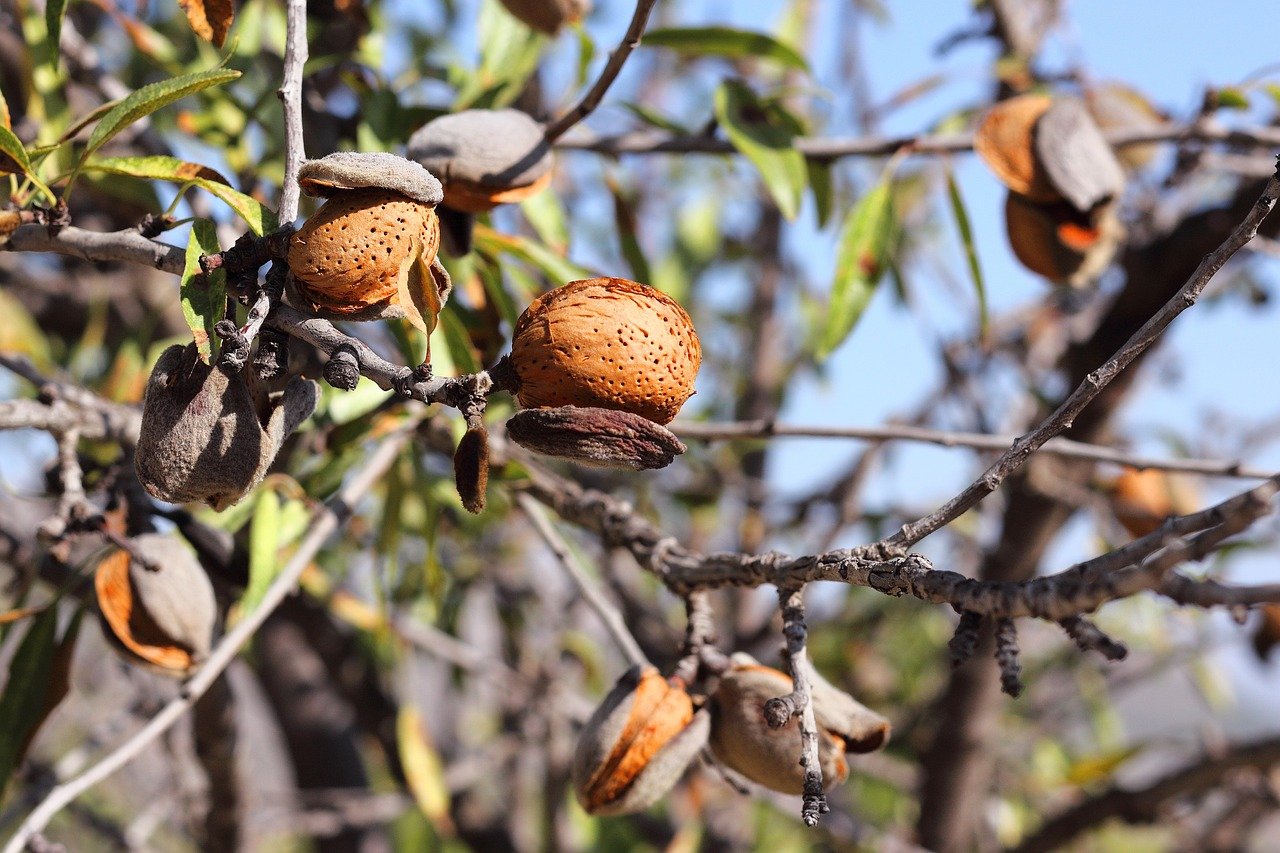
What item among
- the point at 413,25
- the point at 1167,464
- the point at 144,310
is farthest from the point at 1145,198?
the point at 144,310

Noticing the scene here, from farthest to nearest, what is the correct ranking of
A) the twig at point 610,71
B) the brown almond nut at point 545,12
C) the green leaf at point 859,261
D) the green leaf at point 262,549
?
the green leaf at point 859,261, the brown almond nut at point 545,12, the green leaf at point 262,549, the twig at point 610,71

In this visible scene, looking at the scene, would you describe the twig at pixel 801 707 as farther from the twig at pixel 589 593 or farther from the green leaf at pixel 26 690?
the green leaf at pixel 26 690

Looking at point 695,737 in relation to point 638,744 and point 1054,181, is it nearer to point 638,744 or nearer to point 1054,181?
point 638,744

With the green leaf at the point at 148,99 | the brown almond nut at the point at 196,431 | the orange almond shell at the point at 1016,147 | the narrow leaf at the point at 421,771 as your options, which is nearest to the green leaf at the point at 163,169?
the green leaf at the point at 148,99

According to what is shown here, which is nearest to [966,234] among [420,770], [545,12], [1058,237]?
[1058,237]

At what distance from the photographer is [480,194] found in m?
1.05

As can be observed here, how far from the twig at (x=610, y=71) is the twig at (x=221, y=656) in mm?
368

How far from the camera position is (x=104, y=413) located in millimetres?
1141

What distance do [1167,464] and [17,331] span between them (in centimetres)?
173

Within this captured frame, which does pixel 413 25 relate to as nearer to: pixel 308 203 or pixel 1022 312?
pixel 308 203

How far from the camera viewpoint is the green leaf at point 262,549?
1.12m

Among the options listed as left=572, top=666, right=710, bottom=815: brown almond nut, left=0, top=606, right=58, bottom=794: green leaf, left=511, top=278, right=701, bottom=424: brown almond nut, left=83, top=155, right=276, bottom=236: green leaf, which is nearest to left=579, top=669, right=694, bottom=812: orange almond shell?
left=572, top=666, right=710, bottom=815: brown almond nut

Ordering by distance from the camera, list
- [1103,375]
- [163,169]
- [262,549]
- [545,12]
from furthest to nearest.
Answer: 1. [545,12]
2. [262,549]
3. [163,169]
4. [1103,375]

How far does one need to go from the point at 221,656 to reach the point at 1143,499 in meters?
1.56
